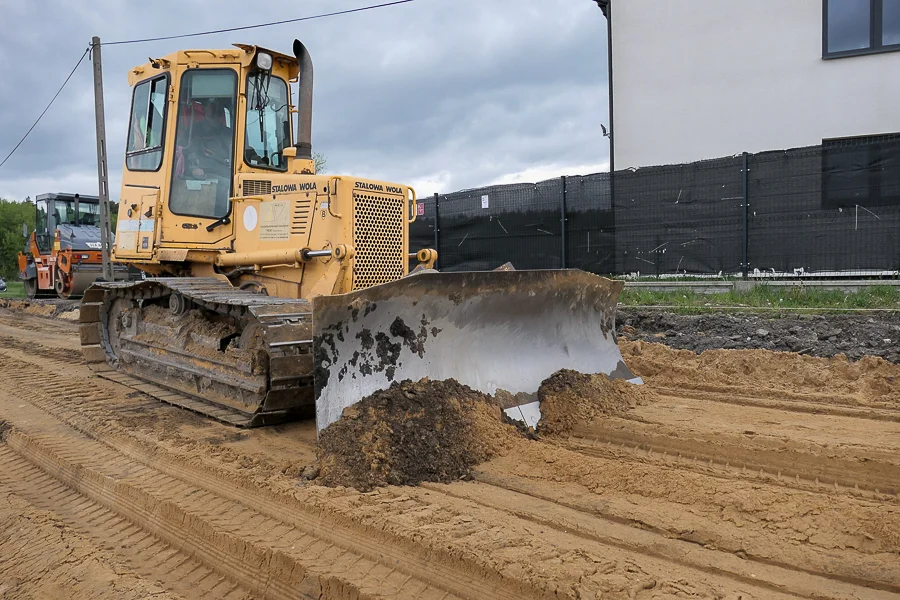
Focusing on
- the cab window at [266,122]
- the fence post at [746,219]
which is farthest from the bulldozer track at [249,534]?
the fence post at [746,219]

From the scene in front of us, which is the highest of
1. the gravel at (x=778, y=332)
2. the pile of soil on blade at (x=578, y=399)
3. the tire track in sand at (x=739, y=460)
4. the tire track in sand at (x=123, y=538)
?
the gravel at (x=778, y=332)

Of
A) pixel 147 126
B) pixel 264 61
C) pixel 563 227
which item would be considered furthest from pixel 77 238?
pixel 264 61

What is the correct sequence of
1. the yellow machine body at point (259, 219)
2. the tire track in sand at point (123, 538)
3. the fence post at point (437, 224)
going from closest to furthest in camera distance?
the tire track in sand at point (123, 538)
the yellow machine body at point (259, 219)
the fence post at point (437, 224)

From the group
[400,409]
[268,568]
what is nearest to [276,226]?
[400,409]

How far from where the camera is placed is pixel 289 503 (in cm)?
346

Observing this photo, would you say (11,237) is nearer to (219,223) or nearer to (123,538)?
(219,223)

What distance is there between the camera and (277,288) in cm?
591

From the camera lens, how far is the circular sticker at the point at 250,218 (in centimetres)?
600

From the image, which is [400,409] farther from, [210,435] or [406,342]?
[210,435]

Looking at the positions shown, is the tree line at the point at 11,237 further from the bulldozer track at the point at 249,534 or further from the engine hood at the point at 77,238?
the bulldozer track at the point at 249,534

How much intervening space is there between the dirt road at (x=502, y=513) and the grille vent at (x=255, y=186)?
2079mm

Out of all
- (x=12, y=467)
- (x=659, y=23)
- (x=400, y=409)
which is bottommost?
(x=12, y=467)

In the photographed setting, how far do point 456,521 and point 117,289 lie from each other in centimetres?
532

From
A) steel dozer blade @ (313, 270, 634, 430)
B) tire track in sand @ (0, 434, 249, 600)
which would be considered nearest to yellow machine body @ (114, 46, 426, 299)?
steel dozer blade @ (313, 270, 634, 430)
